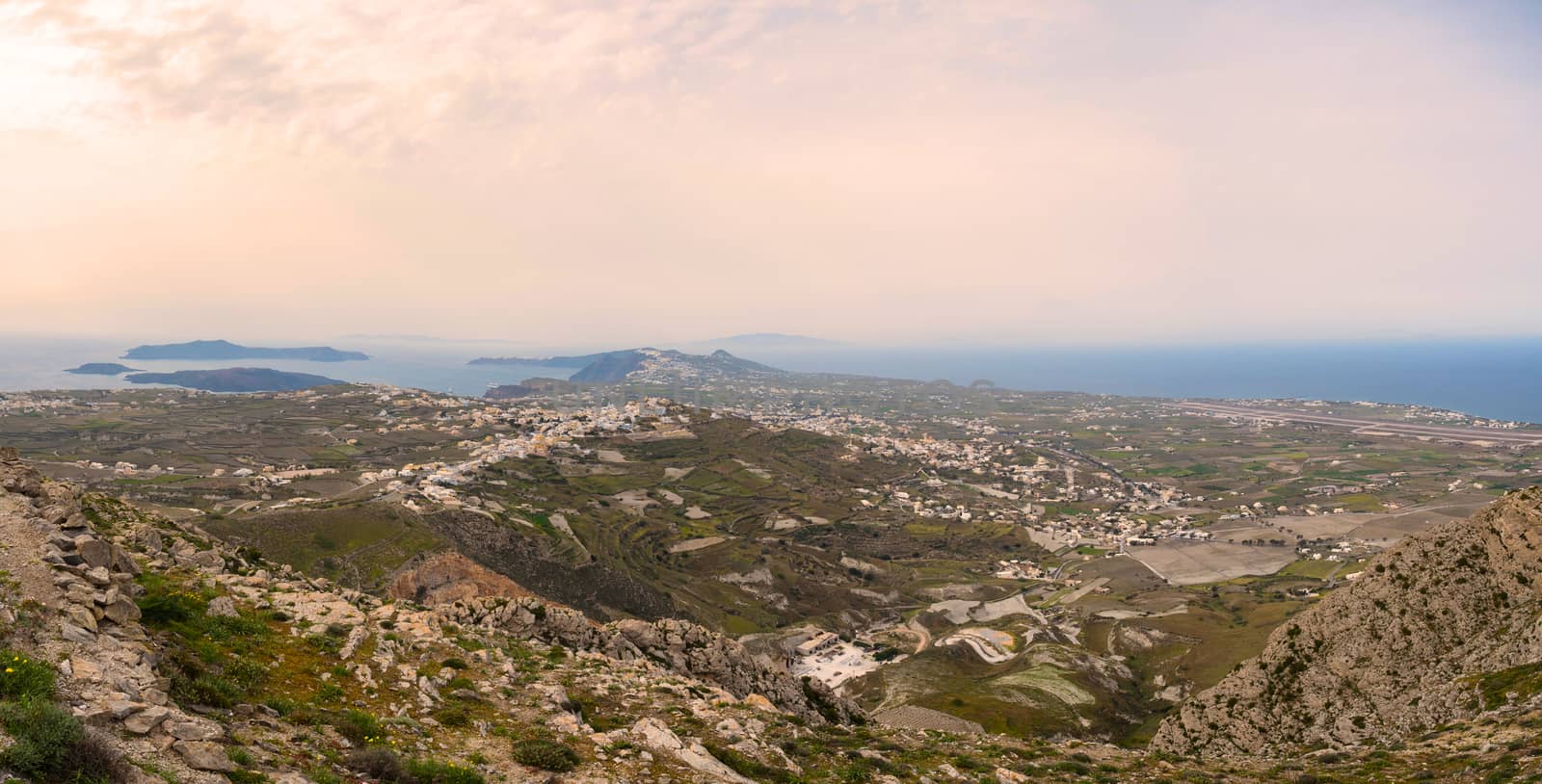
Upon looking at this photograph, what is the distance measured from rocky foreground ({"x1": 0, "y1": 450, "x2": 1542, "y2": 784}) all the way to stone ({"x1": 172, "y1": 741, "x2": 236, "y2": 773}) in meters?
0.03

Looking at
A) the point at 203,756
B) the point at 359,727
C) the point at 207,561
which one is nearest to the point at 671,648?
the point at 359,727

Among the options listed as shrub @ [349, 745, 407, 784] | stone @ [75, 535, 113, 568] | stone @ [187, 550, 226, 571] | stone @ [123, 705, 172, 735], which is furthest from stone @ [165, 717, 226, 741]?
stone @ [187, 550, 226, 571]

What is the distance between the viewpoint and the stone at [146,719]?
985 cm

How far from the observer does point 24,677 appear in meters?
9.91

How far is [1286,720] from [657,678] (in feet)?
115

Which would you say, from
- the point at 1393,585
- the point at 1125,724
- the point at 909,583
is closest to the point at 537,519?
the point at 909,583

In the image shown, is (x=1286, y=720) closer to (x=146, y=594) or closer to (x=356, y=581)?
(x=146, y=594)

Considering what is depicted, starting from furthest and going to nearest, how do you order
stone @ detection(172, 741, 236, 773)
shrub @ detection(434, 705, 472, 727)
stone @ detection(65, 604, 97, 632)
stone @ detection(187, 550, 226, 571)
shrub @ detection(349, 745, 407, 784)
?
stone @ detection(187, 550, 226, 571)
shrub @ detection(434, 705, 472, 727)
stone @ detection(65, 604, 97, 632)
shrub @ detection(349, 745, 407, 784)
stone @ detection(172, 741, 236, 773)

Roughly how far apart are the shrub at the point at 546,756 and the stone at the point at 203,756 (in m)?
6.49

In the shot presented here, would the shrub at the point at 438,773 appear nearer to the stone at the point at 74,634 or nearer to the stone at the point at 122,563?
the stone at the point at 74,634

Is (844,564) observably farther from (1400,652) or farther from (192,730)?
(192,730)

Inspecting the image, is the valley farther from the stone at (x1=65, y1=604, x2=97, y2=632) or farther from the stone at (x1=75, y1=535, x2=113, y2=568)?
the stone at (x1=65, y1=604, x2=97, y2=632)

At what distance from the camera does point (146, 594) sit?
57.9ft

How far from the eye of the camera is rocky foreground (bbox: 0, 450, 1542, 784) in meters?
10.3
